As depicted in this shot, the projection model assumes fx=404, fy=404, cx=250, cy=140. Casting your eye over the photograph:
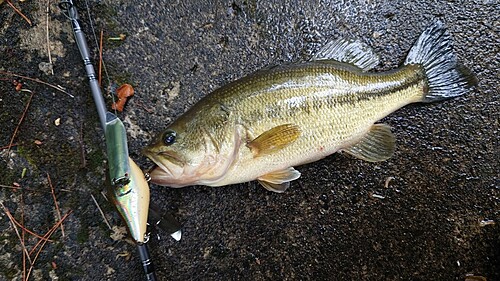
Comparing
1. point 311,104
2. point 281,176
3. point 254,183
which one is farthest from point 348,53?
point 254,183

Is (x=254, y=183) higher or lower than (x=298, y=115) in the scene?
lower

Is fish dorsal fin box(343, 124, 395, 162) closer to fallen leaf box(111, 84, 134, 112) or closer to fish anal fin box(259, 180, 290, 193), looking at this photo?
fish anal fin box(259, 180, 290, 193)

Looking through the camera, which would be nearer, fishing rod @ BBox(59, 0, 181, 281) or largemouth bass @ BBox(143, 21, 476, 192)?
fishing rod @ BBox(59, 0, 181, 281)

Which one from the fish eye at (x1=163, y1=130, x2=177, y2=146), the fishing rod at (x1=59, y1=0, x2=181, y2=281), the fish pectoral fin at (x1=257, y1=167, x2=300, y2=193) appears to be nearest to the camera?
the fishing rod at (x1=59, y1=0, x2=181, y2=281)

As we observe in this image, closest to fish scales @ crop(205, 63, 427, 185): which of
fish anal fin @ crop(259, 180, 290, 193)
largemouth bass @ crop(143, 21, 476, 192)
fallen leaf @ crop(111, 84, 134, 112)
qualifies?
largemouth bass @ crop(143, 21, 476, 192)

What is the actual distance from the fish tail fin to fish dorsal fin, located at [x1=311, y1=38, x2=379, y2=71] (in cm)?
26

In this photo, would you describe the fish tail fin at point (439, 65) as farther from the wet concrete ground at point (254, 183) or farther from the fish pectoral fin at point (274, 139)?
the fish pectoral fin at point (274, 139)

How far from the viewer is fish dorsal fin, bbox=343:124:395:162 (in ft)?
8.37

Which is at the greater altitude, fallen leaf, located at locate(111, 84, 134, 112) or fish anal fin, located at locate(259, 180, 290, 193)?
fallen leaf, located at locate(111, 84, 134, 112)

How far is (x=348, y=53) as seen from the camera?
255cm

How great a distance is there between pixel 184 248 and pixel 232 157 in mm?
801

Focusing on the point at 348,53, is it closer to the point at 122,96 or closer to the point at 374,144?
the point at 374,144

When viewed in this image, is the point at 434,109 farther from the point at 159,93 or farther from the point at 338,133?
the point at 159,93

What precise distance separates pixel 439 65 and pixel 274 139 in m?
1.20
